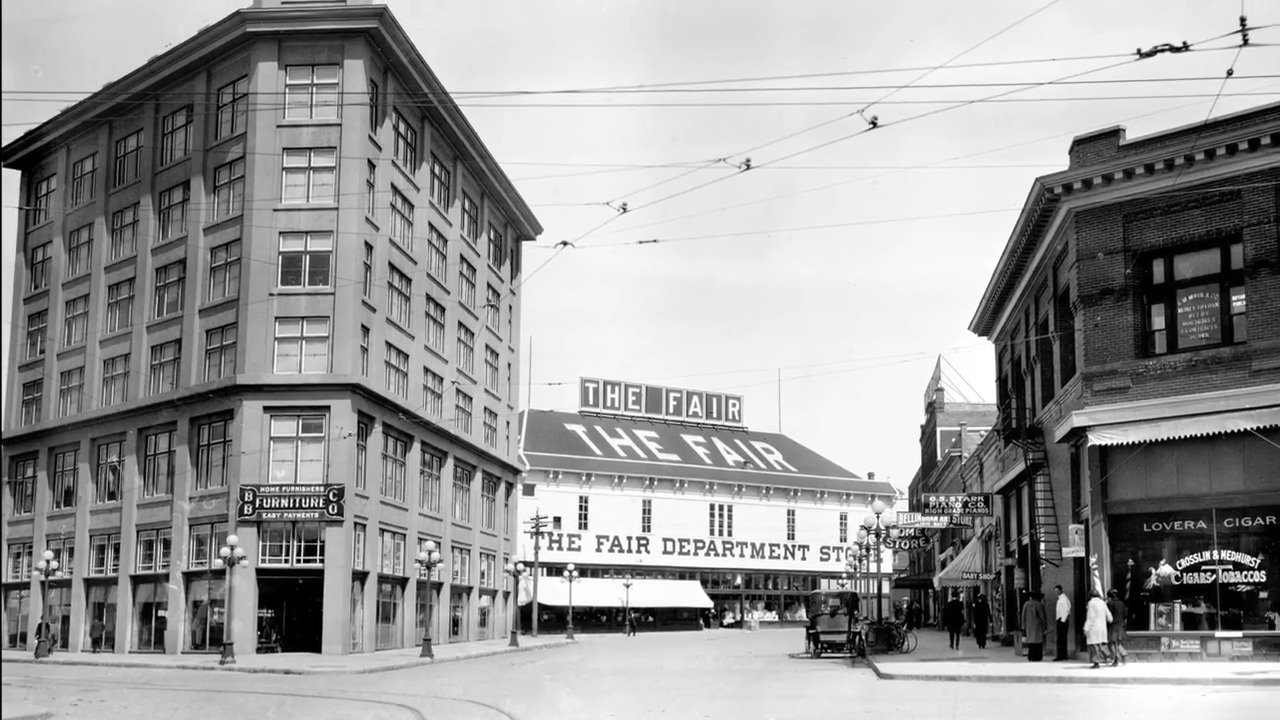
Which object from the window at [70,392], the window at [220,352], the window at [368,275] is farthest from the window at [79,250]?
the window at [368,275]

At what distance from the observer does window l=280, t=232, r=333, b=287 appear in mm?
47031

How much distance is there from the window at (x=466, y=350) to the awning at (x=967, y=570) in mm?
23866

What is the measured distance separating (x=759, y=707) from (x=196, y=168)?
119 ft

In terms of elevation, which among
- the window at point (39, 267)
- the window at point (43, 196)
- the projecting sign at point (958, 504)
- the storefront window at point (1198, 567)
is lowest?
the storefront window at point (1198, 567)

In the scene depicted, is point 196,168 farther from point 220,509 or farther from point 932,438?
point 932,438

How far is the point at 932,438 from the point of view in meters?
102

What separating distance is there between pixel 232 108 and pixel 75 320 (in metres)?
11.8

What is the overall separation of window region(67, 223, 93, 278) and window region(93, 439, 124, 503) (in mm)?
7485

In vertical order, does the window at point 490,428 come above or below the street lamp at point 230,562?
above

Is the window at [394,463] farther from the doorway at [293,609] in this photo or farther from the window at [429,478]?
the doorway at [293,609]

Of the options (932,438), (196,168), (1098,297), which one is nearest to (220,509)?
(196,168)

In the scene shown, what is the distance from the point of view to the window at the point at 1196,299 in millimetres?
28047

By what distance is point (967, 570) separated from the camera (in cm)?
5250

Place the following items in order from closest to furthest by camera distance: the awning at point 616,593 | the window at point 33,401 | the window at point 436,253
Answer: the window at point 33,401 → the window at point 436,253 → the awning at point 616,593
